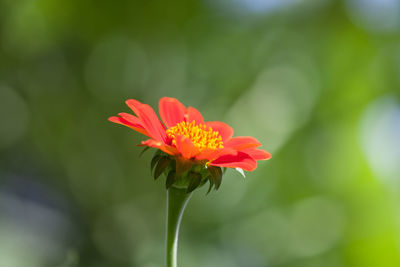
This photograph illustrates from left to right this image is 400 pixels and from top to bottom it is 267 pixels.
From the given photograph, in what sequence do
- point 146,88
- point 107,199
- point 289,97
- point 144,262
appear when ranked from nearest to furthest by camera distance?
point 144,262 → point 107,199 → point 146,88 → point 289,97

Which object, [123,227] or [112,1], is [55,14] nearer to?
[112,1]

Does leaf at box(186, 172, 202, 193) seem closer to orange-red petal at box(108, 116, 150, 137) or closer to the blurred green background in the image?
orange-red petal at box(108, 116, 150, 137)

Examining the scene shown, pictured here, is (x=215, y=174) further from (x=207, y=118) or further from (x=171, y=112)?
(x=207, y=118)

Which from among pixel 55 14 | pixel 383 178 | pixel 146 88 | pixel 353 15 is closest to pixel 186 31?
pixel 146 88

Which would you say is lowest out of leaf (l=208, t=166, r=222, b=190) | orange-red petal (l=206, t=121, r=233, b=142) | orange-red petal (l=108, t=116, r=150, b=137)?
leaf (l=208, t=166, r=222, b=190)

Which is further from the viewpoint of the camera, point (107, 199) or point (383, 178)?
point (383, 178)

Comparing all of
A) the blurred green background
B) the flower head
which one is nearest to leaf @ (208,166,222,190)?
the flower head

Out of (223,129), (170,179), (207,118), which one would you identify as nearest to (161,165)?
(170,179)
